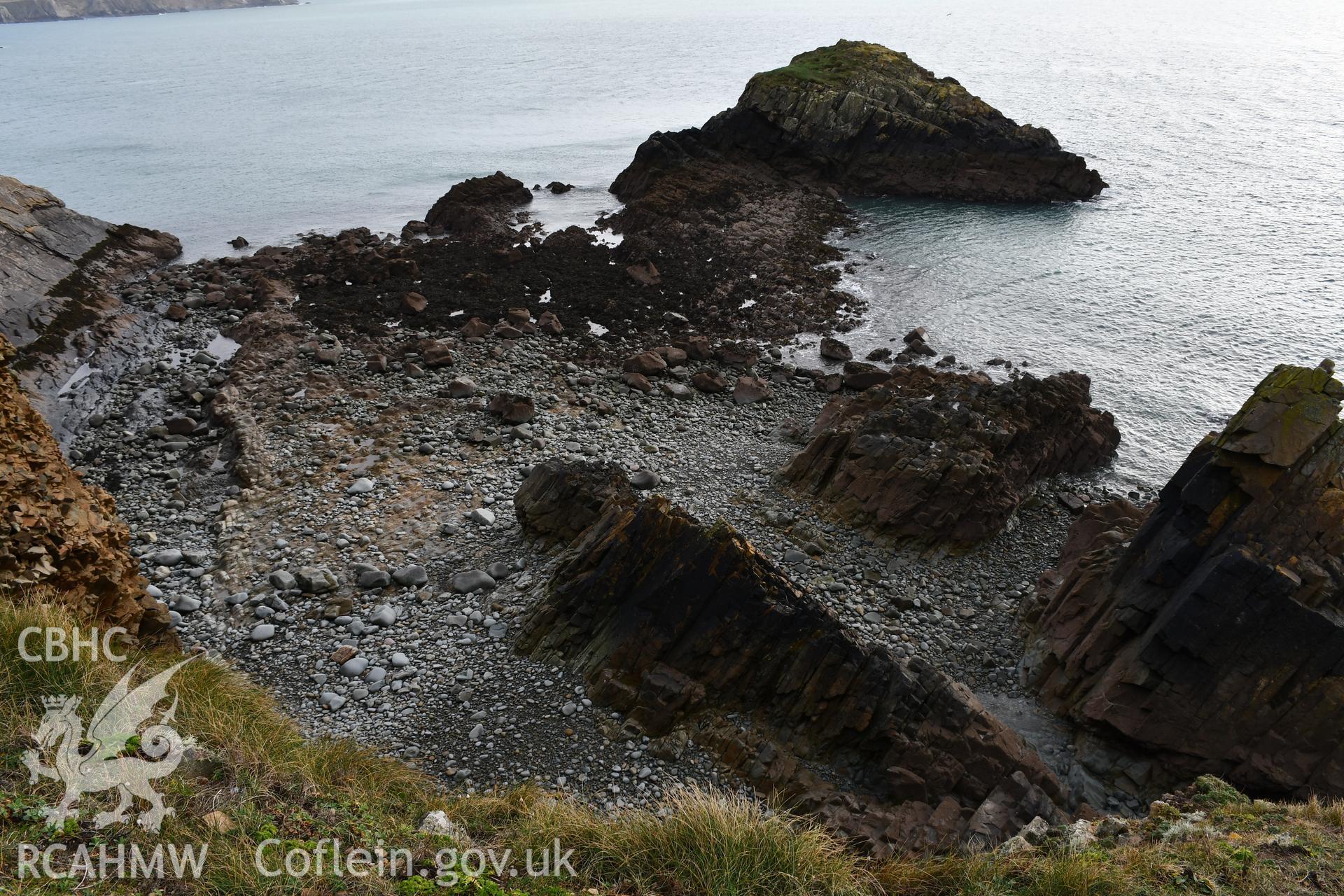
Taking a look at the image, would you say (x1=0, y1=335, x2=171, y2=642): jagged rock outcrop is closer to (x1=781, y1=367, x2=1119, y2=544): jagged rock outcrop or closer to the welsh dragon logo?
the welsh dragon logo

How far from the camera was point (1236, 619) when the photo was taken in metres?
13.3

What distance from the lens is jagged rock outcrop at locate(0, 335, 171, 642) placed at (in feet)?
37.9

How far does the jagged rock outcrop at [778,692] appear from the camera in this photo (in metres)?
12.2

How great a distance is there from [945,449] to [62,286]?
35.7m

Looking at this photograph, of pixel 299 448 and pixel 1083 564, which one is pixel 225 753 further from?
pixel 1083 564

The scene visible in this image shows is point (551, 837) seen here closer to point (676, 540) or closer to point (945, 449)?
point (676, 540)

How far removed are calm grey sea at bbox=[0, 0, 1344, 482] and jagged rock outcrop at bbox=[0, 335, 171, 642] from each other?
2506 cm

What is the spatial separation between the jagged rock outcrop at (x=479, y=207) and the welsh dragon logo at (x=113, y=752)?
1351 inches

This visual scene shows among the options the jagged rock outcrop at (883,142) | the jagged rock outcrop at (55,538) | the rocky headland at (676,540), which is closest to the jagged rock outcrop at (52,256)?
the rocky headland at (676,540)

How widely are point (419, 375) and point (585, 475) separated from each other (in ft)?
34.5

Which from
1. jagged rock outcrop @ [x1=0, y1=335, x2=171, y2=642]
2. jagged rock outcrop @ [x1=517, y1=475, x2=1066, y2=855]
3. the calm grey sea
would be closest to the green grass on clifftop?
jagged rock outcrop @ [x1=0, y1=335, x2=171, y2=642]

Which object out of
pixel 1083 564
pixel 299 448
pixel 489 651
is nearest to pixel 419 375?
pixel 299 448

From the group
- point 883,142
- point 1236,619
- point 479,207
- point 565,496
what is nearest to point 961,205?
point 883,142

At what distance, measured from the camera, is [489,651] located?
14586mm
